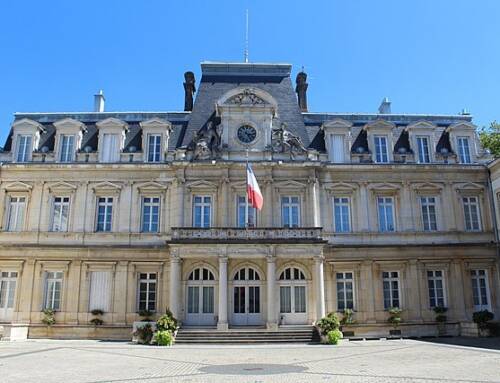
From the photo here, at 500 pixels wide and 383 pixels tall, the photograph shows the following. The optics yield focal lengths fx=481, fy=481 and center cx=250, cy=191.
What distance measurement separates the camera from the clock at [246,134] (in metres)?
24.5

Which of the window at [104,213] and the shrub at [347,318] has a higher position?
the window at [104,213]

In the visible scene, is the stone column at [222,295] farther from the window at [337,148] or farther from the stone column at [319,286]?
the window at [337,148]

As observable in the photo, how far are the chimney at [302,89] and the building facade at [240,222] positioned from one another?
10.1 feet

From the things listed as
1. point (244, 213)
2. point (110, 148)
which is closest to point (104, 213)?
point (110, 148)

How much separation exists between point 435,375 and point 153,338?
11897 millimetres

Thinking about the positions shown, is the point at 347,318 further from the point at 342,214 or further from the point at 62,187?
the point at 62,187

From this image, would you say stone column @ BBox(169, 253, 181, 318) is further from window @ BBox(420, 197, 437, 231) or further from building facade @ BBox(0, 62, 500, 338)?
window @ BBox(420, 197, 437, 231)

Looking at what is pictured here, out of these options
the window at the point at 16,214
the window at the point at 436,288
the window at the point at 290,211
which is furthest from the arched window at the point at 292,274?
the window at the point at 16,214

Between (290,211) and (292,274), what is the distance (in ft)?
10.1

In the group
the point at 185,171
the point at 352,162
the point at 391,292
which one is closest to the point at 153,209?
the point at 185,171

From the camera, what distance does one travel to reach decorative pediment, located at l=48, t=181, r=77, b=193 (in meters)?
24.2

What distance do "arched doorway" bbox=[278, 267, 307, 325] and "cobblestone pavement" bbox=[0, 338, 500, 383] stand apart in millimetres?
4578

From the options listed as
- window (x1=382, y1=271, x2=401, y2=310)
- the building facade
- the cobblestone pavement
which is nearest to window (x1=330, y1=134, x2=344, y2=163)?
the building facade

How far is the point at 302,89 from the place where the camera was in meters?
29.2
